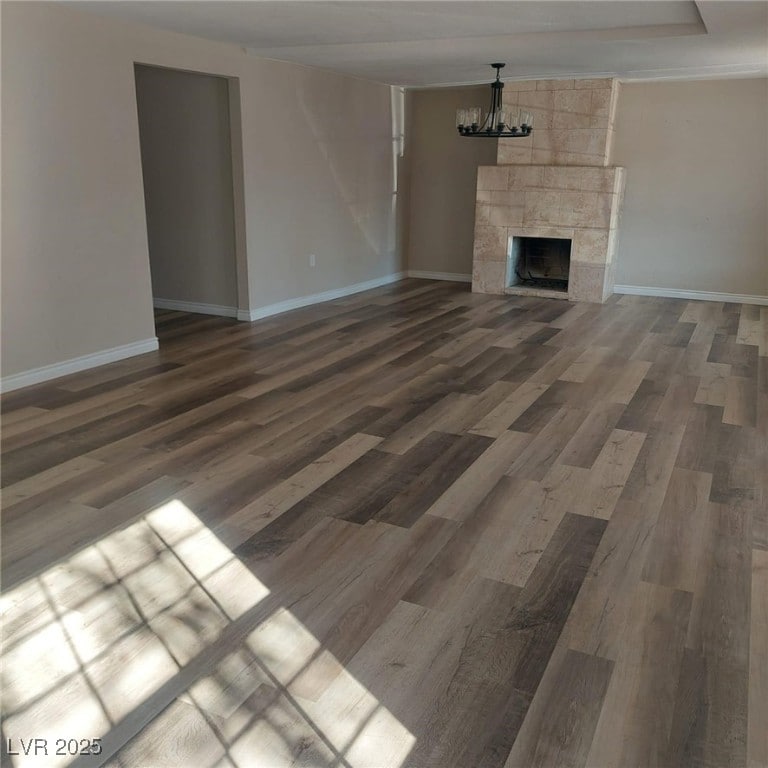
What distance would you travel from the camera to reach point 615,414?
4258 millimetres

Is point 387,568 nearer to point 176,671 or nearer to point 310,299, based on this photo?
point 176,671

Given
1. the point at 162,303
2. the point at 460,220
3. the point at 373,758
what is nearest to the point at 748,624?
the point at 373,758

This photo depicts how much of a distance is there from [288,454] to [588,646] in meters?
1.86

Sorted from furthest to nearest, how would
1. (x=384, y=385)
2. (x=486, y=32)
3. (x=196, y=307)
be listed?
(x=196, y=307), (x=486, y=32), (x=384, y=385)

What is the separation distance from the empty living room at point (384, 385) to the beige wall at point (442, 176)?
0.04 metres

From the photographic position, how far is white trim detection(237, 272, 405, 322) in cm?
664

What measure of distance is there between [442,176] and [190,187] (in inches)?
142

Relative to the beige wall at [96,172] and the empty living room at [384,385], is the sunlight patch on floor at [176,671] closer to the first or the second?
the empty living room at [384,385]

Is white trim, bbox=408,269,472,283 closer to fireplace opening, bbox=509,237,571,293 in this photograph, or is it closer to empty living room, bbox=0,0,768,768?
empty living room, bbox=0,0,768,768

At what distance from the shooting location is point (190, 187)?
6652 mm

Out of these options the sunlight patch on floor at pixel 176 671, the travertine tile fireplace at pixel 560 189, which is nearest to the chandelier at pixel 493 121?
the travertine tile fireplace at pixel 560 189

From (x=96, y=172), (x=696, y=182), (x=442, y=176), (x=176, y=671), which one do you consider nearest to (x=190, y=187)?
(x=96, y=172)

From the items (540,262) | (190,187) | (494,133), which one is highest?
(494,133)

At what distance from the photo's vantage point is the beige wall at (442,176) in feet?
28.9
